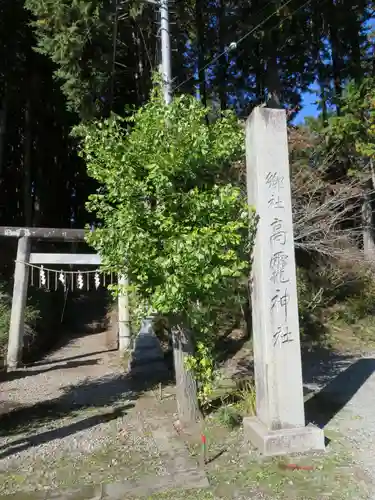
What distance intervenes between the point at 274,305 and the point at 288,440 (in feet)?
4.56

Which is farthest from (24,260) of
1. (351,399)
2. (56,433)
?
(351,399)

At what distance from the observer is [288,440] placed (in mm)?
4539

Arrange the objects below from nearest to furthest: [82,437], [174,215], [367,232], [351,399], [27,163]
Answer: [174,215], [82,437], [351,399], [367,232], [27,163]

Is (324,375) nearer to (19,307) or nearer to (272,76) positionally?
(19,307)

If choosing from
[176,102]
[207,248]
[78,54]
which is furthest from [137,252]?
[78,54]

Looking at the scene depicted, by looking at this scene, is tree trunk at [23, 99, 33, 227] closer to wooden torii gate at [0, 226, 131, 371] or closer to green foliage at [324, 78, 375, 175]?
wooden torii gate at [0, 226, 131, 371]

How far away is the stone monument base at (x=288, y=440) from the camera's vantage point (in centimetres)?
450

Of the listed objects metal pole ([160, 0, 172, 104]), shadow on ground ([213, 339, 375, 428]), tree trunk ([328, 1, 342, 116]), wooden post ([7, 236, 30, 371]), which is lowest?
shadow on ground ([213, 339, 375, 428])

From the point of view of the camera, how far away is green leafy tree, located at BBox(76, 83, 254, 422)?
465cm

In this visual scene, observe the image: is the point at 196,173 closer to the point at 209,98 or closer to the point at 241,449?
the point at 241,449

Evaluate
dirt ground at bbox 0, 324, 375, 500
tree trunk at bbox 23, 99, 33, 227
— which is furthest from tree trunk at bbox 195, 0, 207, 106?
dirt ground at bbox 0, 324, 375, 500

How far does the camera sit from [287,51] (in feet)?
41.6

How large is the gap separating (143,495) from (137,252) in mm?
2309

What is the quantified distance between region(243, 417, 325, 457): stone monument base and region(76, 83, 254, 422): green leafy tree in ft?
3.44
